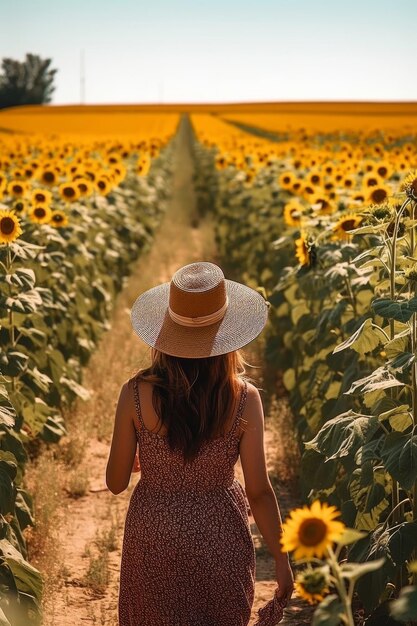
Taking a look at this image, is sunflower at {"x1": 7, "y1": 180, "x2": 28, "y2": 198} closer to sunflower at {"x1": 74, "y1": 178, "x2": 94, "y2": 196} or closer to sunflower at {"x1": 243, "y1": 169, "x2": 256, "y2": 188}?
sunflower at {"x1": 74, "y1": 178, "x2": 94, "y2": 196}

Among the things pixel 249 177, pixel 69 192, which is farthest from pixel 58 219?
pixel 249 177

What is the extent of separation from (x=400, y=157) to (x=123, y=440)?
33.3 ft

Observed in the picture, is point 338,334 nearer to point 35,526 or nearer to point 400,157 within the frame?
point 35,526

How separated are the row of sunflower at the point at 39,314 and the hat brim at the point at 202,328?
0.93m

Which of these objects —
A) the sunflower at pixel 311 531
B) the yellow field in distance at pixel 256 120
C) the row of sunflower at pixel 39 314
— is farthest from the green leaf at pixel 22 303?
the yellow field in distance at pixel 256 120

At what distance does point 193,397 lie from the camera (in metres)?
2.84

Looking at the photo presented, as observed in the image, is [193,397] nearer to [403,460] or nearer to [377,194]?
[403,460]

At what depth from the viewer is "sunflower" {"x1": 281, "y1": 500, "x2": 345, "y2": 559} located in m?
1.80

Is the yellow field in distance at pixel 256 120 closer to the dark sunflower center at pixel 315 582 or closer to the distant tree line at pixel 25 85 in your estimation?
the distant tree line at pixel 25 85

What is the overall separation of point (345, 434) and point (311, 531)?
1.68 m

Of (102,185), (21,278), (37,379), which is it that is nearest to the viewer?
(21,278)

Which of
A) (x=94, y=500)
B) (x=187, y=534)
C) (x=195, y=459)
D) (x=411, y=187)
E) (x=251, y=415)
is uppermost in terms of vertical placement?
(x=411, y=187)

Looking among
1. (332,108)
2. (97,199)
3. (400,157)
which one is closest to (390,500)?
(97,199)

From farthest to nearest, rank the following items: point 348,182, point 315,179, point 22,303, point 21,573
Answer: point 315,179
point 348,182
point 22,303
point 21,573
